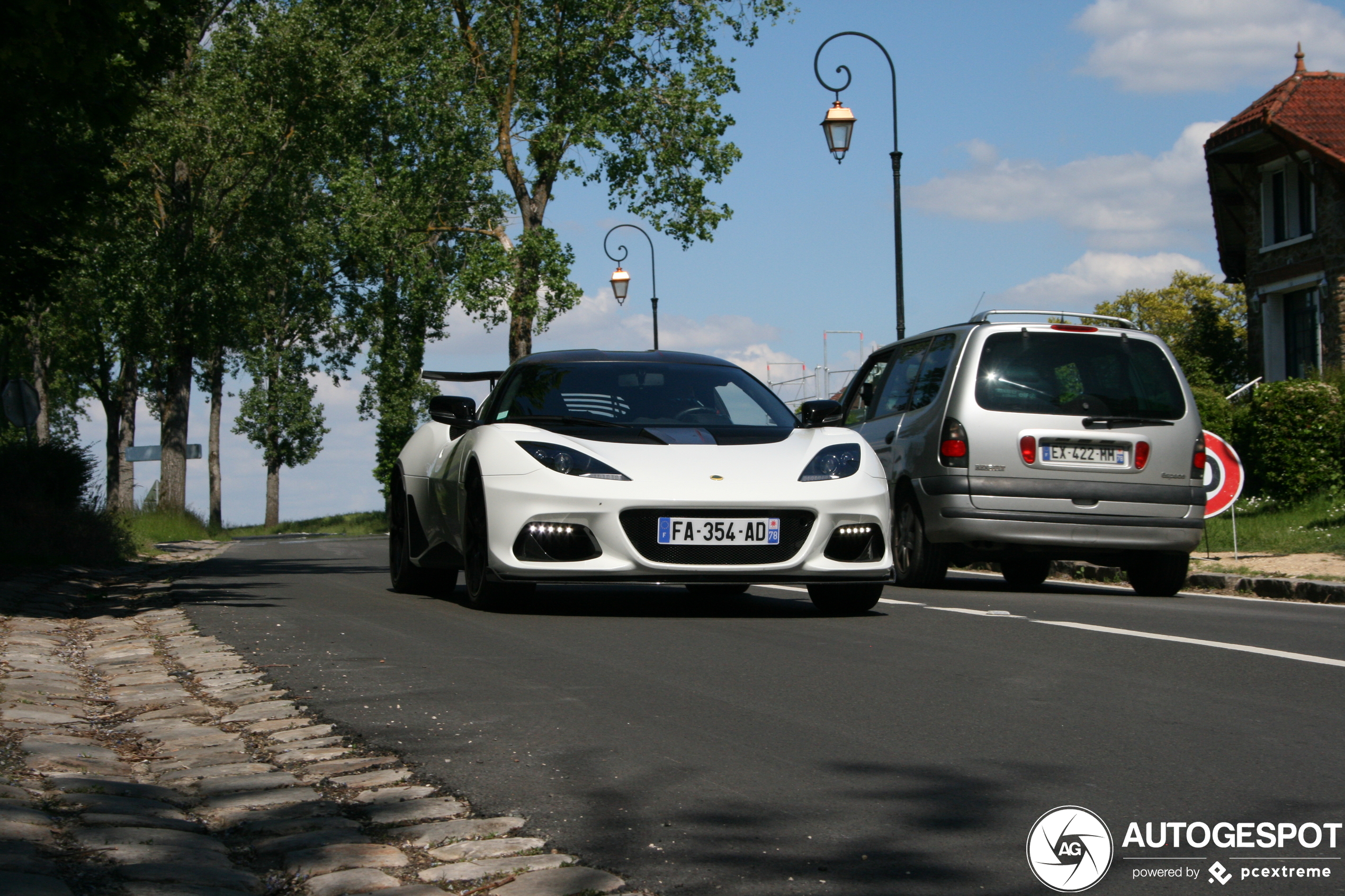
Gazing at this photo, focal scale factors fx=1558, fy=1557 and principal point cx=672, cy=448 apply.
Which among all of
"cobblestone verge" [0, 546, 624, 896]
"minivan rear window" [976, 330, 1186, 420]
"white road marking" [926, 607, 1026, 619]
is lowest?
"cobblestone verge" [0, 546, 624, 896]

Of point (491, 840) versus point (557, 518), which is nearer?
point (491, 840)

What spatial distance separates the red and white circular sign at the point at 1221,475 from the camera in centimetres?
1365

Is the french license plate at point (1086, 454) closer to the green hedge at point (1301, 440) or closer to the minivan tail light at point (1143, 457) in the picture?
the minivan tail light at point (1143, 457)

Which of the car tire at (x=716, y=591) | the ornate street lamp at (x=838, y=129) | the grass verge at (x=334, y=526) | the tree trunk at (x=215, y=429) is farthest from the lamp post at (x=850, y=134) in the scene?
the tree trunk at (x=215, y=429)

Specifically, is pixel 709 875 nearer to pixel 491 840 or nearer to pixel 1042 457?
pixel 491 840

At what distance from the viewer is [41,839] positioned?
3.62 meters

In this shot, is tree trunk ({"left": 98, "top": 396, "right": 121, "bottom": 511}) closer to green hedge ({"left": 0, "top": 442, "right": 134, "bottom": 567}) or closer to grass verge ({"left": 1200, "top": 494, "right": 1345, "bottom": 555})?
green hedge ({"left": 0, "top": 442, "right": 134, "bottom": 567})

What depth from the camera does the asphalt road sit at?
3627 millimetres

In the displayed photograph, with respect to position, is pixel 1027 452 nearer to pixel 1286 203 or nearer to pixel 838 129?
pixel 838 129

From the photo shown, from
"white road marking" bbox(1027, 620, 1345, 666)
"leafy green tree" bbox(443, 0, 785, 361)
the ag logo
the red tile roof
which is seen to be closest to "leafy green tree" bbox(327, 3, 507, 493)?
"leafy green tree" bbox(443, 0, 785, 361)

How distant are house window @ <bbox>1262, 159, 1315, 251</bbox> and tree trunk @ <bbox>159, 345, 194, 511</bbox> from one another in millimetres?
26708

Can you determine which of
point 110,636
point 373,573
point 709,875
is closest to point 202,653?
point 110,636

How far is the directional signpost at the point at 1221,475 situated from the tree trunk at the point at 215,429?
51.4 metres

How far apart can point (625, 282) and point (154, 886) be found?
37448 millimetres
